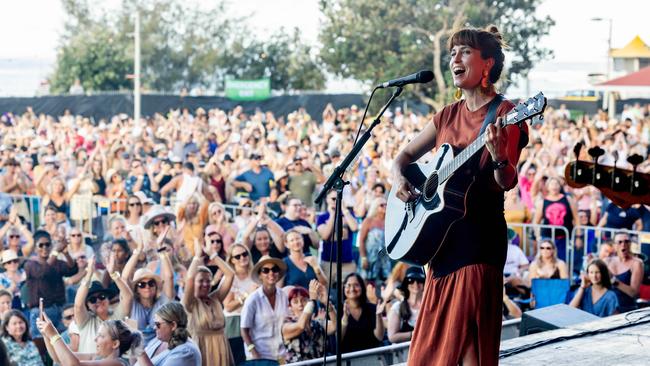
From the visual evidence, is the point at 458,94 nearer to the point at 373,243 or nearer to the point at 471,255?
the point at 471,255

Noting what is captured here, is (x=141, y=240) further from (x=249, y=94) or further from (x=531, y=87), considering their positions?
(x=531, y=87)

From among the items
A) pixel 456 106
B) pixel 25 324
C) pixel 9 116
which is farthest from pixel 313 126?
pixel 456 106

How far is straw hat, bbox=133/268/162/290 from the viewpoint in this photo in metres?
7.81

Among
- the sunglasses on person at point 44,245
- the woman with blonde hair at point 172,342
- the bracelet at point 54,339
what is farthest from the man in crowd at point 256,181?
the woman with blonde hair at point 172,342

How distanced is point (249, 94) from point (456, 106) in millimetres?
27959

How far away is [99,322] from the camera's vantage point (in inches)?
296

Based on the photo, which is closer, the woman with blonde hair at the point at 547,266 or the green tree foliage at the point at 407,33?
the woman with blonde hair at the point at 547,266

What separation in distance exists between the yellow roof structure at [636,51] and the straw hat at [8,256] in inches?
1545

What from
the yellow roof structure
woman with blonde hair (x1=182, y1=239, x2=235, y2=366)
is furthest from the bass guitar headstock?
the yellow roof structure

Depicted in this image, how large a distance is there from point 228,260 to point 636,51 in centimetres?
4029

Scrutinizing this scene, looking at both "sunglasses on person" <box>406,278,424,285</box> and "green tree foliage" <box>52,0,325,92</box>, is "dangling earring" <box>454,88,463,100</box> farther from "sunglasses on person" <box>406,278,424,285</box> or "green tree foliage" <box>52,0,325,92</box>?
"green tree foliage" <box>52,0,325,92</box>

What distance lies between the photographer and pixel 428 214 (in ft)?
13.2

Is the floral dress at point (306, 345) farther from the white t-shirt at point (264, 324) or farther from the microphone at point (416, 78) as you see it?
the microphone at point (416, 78)

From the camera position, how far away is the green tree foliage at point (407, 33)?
1137 inches
